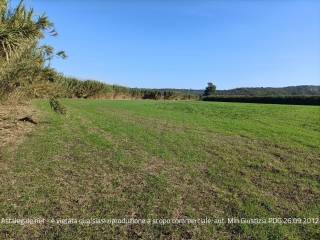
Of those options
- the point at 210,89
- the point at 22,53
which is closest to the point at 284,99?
the point at 210,89

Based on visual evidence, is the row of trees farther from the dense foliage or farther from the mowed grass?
the dense foliage

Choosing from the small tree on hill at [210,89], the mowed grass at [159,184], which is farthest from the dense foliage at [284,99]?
the mowed grass at [159,184]

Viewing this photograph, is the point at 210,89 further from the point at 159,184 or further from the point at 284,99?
the point at 159,184

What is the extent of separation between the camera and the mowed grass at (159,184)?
5.50 m

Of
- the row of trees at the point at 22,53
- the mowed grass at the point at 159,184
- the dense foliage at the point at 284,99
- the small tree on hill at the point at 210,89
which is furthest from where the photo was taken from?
the small tree on hill at the point at 210,89

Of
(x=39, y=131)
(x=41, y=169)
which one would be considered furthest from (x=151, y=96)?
(x=41, y=169)

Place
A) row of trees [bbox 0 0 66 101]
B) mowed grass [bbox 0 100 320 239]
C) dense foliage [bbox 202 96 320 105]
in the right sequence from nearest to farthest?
mowed grass [bbox 0 100 320 239], row of trees [bbox 0 0 66 101], dense foliage [bbox 202 96 320 105]

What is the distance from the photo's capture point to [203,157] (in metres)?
10.1

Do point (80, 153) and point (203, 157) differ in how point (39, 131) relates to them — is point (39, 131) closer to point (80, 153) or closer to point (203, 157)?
point (80, 153)

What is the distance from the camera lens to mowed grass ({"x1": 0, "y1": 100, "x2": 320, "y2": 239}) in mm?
5504

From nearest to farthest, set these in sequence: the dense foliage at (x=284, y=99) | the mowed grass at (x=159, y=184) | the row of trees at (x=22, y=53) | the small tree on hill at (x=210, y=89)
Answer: the mowed grass at (x=159, y=184) → the row of trees at (x=22, y=53) → the dense foliage at (x=284, y=99) → the small tree on hill at (x=210, y=89)

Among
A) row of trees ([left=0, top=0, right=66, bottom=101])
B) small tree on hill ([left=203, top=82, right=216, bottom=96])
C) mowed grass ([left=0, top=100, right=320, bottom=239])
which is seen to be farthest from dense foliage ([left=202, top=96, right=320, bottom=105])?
row of trees ([left=0, top=0, right=66, bottom=101])

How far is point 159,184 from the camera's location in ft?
24.8

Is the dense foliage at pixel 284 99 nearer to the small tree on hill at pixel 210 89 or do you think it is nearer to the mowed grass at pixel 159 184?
the small tree on hill at pixel 210 89
